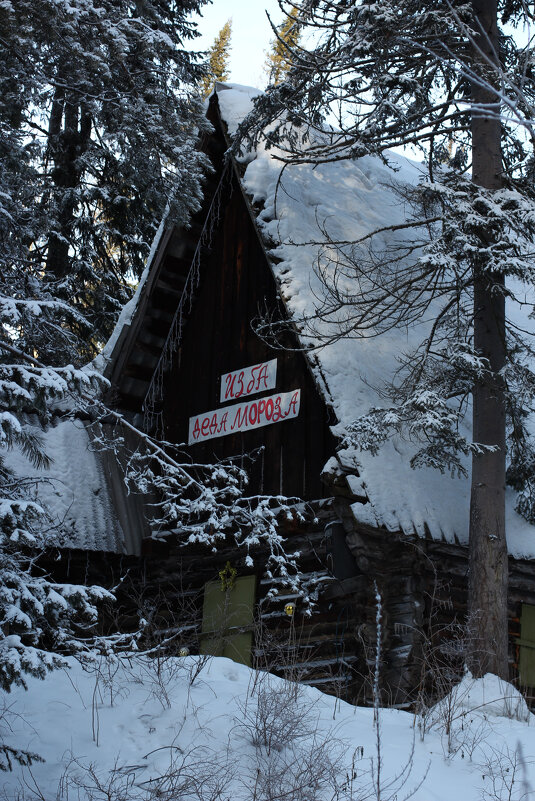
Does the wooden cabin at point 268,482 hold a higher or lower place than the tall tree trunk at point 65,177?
lower

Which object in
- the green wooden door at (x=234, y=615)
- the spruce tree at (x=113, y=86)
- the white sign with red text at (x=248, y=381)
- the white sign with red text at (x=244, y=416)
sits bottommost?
the green wooden door at (x=234, y=615)

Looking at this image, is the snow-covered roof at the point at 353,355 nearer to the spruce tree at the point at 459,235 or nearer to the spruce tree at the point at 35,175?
the spruce tree at the point at 459,235

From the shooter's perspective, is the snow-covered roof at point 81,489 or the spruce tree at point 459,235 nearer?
the spruce tree at point 459,235

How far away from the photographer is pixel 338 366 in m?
10.2

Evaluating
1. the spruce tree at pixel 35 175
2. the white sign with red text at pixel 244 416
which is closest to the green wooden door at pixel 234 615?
the white sign with red text at pixel 244 416

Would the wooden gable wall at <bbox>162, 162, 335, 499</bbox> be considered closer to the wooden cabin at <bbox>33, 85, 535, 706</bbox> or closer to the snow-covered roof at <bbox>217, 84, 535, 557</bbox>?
the wooden cabin at <bbox>33, 85, 535, 706</bbox>

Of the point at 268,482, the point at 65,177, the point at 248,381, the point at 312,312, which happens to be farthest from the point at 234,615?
the point at 65,177

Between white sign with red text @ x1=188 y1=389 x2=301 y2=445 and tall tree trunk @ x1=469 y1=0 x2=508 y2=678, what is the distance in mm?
2757

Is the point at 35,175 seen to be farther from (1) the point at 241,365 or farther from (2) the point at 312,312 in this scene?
(1) the point at 241,365

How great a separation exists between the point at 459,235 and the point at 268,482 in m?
4.37

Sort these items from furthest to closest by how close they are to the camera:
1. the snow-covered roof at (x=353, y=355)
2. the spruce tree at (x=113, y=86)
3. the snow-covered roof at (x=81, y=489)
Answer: the snow-covered roof at (x=81, y=489) < the snow-covered roof at (x=353, y=355) < the spruce tree at (x=113, y=86)

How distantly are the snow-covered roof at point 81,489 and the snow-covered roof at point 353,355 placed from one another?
12.5 ft

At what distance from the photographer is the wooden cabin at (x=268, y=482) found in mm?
9375

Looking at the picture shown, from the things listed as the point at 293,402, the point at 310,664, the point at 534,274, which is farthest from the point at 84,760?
the point at 293,402
